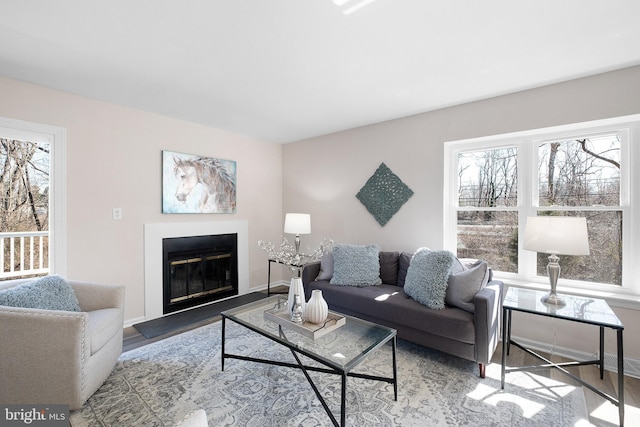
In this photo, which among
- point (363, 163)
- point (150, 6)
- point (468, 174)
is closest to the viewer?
point (150, 6)

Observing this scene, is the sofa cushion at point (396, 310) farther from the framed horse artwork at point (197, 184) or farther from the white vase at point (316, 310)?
the framed horse artwork at point (197, 184)

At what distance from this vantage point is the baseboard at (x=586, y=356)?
2.19m

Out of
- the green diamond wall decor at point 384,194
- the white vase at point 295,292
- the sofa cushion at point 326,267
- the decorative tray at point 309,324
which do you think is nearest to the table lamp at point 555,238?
the green diamond wall decor at point 384,194

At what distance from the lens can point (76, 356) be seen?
1713 millimetres

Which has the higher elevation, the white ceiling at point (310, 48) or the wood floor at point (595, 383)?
the white ceiling at point (310, 48)

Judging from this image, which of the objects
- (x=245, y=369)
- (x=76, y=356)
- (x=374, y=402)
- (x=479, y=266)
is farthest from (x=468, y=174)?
(x=76, y=356)

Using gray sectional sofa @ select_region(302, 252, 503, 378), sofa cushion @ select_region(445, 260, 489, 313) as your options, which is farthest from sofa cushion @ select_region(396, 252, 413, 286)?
sofa cushion @ select_region(445, 260, 489, 313)

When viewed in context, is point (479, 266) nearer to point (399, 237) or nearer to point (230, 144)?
point (399, 237)

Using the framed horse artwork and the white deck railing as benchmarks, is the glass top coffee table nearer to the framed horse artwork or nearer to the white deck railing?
the framed horse artwork

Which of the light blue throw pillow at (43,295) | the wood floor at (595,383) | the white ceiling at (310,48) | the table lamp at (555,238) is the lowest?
the wood floor at (595,383)

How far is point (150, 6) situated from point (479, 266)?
9.49 ft

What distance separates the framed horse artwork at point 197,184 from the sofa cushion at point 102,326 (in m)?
1.44

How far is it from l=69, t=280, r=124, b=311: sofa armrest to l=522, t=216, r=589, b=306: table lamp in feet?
10.7

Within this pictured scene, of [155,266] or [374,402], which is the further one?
[155,266]
